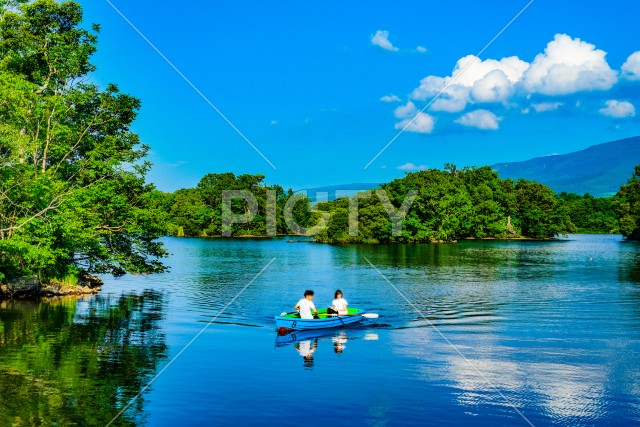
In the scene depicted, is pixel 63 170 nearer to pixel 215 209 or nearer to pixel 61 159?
pixel 61 159

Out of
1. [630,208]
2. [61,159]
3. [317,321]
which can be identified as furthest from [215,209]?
[317,321]

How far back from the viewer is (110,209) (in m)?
41.5

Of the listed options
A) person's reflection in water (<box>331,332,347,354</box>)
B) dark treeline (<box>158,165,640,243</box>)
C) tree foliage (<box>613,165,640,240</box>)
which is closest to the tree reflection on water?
person's reflection in water (<box>331,332,347,354</box>)

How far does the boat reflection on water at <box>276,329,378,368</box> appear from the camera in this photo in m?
24.3

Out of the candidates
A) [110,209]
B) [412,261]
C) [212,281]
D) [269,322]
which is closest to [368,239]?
[412,261]

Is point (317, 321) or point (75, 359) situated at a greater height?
point (317, 321)

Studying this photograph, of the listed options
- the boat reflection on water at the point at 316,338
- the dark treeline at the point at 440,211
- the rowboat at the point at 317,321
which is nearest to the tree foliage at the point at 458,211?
the dark treeline at the point at 440,211

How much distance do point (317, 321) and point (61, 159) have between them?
78.9ft

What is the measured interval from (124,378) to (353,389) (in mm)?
7104

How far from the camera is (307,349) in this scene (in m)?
24.2

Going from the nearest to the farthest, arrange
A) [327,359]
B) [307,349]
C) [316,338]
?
[327,359], [307,349], [316,338]

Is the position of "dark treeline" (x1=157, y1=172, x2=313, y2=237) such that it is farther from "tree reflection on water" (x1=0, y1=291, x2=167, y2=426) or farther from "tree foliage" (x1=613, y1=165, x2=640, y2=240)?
"tree reflection on water" (x1=0, y1=291, x2=167, y2=426)

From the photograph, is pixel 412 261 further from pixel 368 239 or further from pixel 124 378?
pixel 124 378

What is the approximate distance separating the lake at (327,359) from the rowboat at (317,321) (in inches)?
18.6
